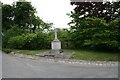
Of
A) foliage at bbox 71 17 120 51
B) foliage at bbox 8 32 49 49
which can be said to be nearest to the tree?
foliage at bbox 71 17 120 51

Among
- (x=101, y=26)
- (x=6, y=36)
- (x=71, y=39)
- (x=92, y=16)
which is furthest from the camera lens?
(x=6, y=36)

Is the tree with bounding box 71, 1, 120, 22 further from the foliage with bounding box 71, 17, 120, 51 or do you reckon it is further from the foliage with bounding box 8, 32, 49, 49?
the foliage with bounding box 8, 32, 49, 49

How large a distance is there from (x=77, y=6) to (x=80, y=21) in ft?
5.17

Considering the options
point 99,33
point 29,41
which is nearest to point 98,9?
point 99,33

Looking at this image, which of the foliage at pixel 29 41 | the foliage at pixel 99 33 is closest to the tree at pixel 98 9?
the foliage at pixel 99 33

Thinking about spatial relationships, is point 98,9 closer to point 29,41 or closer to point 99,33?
point 99,33

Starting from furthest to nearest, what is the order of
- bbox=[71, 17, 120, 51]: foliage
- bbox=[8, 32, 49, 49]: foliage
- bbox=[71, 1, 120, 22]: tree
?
bbox=[8, 32, 49, 49]: foliage → bbox=[71, 1, 120, 22]: tree → bbox=[71, 17, 120, 51]: foliage

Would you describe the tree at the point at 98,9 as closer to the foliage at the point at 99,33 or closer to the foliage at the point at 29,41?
the foliage at the point at 99,33

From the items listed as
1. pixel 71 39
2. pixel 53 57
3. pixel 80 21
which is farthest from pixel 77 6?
pixel 53 57

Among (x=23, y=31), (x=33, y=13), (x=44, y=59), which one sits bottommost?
(x=44, y=59)

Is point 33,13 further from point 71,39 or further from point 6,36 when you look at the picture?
point 71,39

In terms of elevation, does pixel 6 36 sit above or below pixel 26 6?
below

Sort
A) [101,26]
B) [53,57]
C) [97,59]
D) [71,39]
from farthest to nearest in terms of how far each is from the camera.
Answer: [71,39], [101,26], [53,57], [97,59]

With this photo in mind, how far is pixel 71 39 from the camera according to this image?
20.2m
